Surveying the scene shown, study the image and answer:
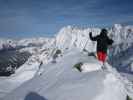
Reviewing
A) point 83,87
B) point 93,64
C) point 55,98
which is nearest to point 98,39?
point 93,64

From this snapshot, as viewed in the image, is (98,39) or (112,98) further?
(98,39)

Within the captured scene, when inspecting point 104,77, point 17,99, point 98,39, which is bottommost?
point 17,99

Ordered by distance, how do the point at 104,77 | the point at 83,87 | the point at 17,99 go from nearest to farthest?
the point at 83,87, the point at 104,77, the point at 17,99

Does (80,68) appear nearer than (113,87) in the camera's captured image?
No

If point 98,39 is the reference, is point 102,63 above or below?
below

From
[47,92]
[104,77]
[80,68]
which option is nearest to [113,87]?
[104,77]

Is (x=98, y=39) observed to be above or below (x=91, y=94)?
above

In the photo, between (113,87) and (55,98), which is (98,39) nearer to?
(113,87)

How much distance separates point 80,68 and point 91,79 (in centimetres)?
437

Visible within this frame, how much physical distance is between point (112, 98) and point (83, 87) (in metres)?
1.55

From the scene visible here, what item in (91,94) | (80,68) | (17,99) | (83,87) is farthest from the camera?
(80,68)

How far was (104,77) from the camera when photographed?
11430 mm

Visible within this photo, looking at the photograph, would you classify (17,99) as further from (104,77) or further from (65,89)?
(104,77)

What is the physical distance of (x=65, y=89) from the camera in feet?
35.7
